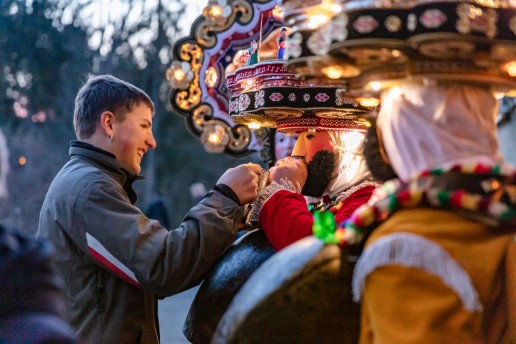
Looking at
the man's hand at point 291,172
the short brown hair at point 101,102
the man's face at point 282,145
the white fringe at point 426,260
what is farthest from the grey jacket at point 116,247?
the man's face at point 282,145

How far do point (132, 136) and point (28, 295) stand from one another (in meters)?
1.43

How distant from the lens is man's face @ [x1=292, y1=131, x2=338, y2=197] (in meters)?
3.19

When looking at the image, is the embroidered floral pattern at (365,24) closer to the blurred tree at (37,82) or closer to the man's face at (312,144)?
the man's face at (312,144)

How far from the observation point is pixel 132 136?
3211 millimetres

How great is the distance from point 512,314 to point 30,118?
15.2 m

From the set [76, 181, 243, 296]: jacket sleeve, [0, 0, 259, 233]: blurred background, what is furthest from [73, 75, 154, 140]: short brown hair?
[0, 0, 259, 233]: blurred background

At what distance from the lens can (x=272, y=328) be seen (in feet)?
7.03

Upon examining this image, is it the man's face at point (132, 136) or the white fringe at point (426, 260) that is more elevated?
the man's face at point (132, 136)

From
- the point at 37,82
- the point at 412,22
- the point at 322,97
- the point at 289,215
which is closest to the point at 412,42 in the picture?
the point at 412,22

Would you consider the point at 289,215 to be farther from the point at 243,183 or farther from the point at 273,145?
the point at 273,145

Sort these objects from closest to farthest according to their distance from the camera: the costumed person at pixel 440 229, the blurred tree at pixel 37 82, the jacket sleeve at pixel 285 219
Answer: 1. the costumed person at pixel 440 229
2. the jacket sleeve at pixel 285 219
3. the blurred tree at pixel 37 82

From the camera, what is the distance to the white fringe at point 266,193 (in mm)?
2992

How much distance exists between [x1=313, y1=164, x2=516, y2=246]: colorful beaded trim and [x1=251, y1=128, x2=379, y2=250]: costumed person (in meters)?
0.58

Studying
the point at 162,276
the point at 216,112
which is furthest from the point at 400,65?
the point at 216,112
